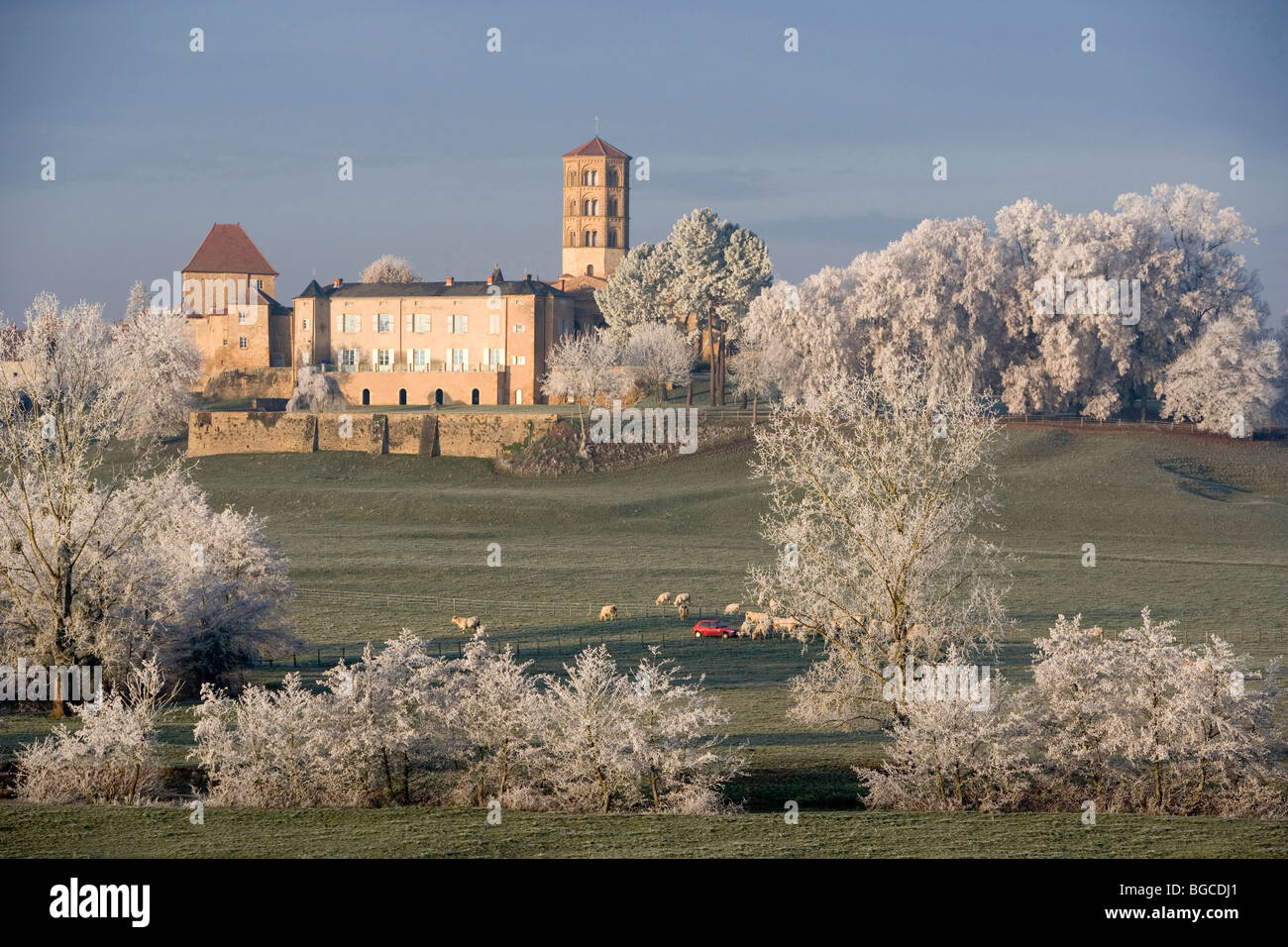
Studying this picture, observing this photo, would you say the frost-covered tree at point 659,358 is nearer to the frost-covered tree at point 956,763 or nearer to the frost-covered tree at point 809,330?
the frost-covered tree at point 809,330

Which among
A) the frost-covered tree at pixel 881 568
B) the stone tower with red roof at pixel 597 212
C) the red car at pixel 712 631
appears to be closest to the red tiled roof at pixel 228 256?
the stone tower with red roof at pixel 597 212

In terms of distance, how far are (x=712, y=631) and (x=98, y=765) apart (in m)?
21.3

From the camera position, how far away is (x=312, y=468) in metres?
83.4

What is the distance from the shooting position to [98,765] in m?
24.5

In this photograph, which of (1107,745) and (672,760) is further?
(1107,745)

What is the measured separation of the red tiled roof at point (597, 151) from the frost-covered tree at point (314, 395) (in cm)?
4781

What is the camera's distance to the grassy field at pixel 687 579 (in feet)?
70.5

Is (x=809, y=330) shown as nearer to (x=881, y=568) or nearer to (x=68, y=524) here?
(x=881, y=568)

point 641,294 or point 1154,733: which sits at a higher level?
point 641,294

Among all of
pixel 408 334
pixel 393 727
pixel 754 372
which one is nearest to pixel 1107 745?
pixel 393 727
